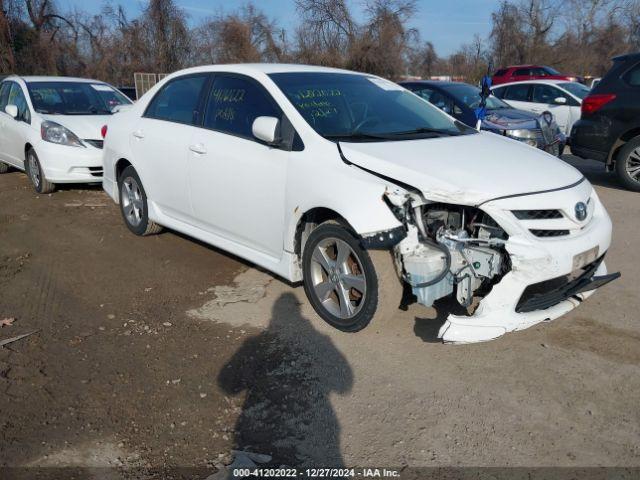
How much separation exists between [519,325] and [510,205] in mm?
702

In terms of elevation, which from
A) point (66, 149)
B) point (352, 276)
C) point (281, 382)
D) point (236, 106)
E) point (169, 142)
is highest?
point (236, 106)

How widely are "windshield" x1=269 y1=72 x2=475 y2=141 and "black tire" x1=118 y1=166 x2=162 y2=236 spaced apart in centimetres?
208

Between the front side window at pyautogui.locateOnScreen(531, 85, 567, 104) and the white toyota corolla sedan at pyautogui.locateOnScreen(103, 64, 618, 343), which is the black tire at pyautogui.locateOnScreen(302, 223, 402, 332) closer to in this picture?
the white toyota corolla sedan at pyautogui.locateOnScreen(103, 64, 618, 343)

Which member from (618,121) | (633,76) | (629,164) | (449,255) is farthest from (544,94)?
(449,255)

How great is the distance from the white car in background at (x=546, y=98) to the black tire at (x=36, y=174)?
9.80 metres

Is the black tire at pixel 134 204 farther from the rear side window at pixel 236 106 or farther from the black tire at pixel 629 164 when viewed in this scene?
the black tire at pixel 629 164

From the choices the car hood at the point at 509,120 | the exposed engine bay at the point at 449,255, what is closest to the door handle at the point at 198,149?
the exposed engine bay at the point at 449,255

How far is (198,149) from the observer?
183 inches

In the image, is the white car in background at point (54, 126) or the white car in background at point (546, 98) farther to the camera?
the white car in background at point (546, 98)

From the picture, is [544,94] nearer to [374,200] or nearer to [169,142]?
[169,142]

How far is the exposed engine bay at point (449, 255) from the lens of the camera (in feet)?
11.0

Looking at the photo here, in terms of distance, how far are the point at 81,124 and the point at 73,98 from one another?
1033mm

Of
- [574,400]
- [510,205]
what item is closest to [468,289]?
[510,205]

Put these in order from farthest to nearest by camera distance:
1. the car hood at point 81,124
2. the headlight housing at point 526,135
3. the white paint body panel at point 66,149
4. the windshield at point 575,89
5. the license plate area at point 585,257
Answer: the windshield at point 575,89 < the headlight housing at point 526,135 < the car hood at point 81,124 < the white paint body panel at point 66,149 < the license plate area at point 585,257
